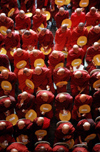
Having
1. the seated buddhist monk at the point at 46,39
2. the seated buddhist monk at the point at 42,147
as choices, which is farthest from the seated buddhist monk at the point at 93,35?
the seated buddhist monk at the point at 42,147

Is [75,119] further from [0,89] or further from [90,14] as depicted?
[90,14]

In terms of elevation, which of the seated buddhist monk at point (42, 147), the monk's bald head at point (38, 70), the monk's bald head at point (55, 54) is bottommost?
the seated buddhist monk at point (42, 147)

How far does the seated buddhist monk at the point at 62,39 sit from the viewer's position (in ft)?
25.5

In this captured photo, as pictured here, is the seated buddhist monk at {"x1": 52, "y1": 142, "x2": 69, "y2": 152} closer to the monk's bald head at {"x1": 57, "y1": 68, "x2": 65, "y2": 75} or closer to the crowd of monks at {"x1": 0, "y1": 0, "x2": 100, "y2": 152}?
the crowd of monks at {"x1": 0, "y1": 0, "x2": 100, "y2": 152}

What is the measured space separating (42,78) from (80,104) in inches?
50.8

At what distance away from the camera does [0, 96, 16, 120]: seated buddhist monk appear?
6297mm

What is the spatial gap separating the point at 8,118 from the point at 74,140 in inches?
73.0

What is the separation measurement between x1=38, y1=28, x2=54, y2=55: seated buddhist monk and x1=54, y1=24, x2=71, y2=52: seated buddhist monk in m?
0.22

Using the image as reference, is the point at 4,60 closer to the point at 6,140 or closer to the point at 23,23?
the point at 23,23

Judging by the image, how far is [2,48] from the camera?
7754 millimetres

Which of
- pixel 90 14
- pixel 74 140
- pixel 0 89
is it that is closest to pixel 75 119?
pixel 74 140

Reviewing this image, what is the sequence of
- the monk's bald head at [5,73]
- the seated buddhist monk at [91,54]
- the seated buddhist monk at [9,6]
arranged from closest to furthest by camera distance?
the monk's bald head at [5,73] → the seated buddhist monk at [91,54] → the seated buddhist monk at [9,6]

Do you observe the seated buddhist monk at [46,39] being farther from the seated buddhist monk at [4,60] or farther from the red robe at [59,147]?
the red robe at [59,147]

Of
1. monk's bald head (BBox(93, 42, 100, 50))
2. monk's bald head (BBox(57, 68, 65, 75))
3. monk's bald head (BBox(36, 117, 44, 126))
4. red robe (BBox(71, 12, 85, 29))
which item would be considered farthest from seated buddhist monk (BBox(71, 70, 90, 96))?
red robe (BBox(71, 12, 85, 29))
